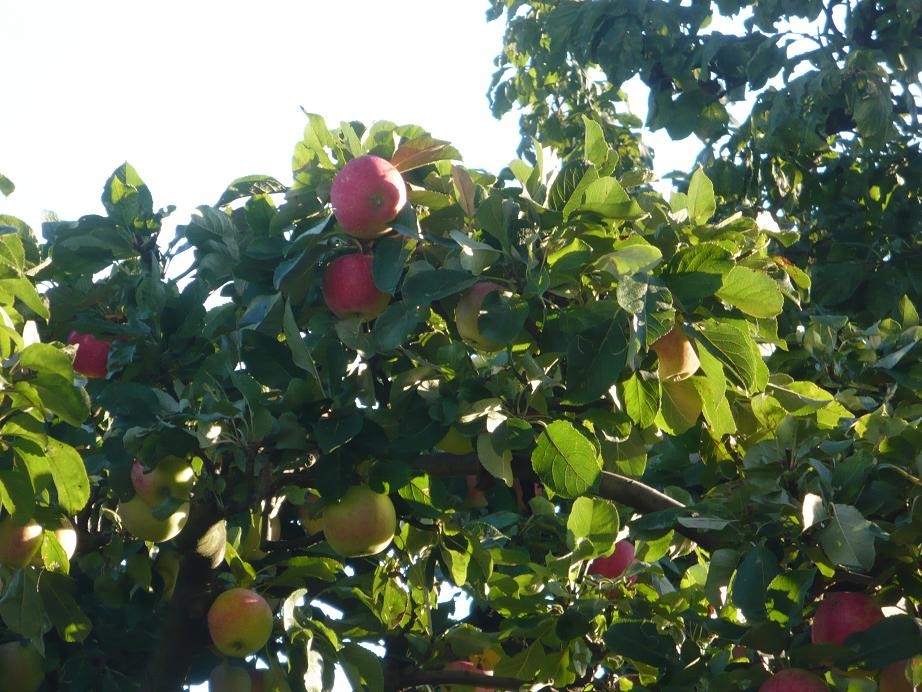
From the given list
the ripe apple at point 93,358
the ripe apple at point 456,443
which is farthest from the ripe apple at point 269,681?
the ripe apple at point 93,358

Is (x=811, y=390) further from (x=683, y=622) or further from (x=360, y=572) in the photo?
(x=360, y=572)

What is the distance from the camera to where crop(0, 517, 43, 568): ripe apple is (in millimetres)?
2119

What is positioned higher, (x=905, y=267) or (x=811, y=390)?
(x=811, y=390)

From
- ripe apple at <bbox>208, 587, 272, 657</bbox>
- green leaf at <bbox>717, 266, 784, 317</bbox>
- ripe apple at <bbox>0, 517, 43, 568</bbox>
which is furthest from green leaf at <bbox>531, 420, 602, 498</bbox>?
ripe apple at <bbox>0, 517, 43, 568</bbox>

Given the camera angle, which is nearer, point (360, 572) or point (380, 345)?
point (380, 345)

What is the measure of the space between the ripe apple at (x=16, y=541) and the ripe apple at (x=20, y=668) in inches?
14.6

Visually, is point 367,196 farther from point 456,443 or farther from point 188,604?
point 188,604

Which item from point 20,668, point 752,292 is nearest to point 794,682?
point 752,292

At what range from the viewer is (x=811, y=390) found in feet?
7.20

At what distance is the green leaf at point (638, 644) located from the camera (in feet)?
6.63

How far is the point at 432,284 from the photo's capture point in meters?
1.91

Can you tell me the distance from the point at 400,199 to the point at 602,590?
866 mm

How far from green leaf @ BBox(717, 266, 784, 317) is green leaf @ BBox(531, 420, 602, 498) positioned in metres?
0.35

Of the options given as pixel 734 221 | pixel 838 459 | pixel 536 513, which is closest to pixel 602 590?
pixel 536 513
